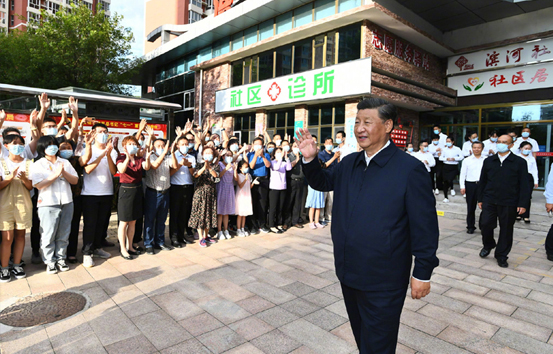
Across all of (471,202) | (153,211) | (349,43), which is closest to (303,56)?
(349,43)

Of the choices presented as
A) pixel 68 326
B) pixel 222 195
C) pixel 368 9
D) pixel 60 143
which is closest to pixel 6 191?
pixel 60 143

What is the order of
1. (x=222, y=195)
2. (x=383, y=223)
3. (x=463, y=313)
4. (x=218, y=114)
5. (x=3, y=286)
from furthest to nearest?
(x=218, y=114), (x=222, y=195), (x=3, y=286), (x=463, y=313), (x=383, y=223)

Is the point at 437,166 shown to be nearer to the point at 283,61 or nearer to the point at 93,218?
the point at 283,61

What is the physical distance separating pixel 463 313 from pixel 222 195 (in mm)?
4502

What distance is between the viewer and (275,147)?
773 cm

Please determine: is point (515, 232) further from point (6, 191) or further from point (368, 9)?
point (6, 191)

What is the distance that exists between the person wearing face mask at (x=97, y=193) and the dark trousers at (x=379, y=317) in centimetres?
429

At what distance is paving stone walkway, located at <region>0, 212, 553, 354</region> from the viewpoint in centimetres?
288

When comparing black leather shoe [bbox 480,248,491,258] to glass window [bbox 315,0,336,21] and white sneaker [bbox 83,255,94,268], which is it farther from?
glass window [bbox 315,0,336,21]

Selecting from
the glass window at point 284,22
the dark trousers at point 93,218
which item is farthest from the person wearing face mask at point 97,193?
the glass window at point 284,22

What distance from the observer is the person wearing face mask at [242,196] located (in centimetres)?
684

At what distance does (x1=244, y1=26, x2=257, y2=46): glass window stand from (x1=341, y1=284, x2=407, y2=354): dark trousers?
1764cm

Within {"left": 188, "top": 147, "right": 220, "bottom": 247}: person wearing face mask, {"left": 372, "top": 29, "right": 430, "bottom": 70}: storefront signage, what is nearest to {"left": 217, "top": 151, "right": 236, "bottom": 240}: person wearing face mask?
A: {"left": 188, "top": 147, "right": 220, "bottom": 247}: person wearing face mask

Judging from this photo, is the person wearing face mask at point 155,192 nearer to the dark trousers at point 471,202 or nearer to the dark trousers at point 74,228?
the dark trousers at point 74,228
